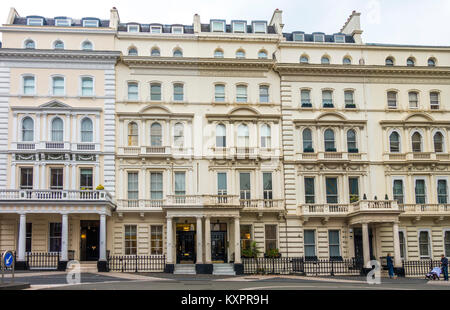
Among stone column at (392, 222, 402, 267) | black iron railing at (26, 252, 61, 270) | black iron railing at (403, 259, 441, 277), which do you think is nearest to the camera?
black iron railing at (26, 252, 61, 270)

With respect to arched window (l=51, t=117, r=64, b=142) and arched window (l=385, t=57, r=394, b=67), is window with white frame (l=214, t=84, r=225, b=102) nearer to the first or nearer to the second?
arched window (l=51, t=117, r=64, b=142)

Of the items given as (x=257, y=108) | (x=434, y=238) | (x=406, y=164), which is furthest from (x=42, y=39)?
(x=434, y=238)

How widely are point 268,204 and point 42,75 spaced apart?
18.3 meters

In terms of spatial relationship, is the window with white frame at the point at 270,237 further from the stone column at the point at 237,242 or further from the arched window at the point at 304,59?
the arched window at the point at 304,59

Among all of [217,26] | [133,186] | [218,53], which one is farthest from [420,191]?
[133,186]

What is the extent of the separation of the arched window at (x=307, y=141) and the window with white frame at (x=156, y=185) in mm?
10688

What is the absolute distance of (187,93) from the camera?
36.8 meters

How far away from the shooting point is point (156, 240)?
34969 millimetres

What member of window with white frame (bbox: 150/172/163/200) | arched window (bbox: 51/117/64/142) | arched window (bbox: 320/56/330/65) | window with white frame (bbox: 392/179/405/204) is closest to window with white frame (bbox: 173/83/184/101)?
window with white frame (bbox: 150/172/163/200)

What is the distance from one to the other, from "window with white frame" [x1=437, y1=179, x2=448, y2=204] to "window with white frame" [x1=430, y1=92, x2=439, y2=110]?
570cm

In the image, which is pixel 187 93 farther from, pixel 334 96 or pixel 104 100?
pixel 334 96

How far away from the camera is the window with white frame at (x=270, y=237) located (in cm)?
3562

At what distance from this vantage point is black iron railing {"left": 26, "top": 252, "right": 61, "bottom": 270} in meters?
31.9
